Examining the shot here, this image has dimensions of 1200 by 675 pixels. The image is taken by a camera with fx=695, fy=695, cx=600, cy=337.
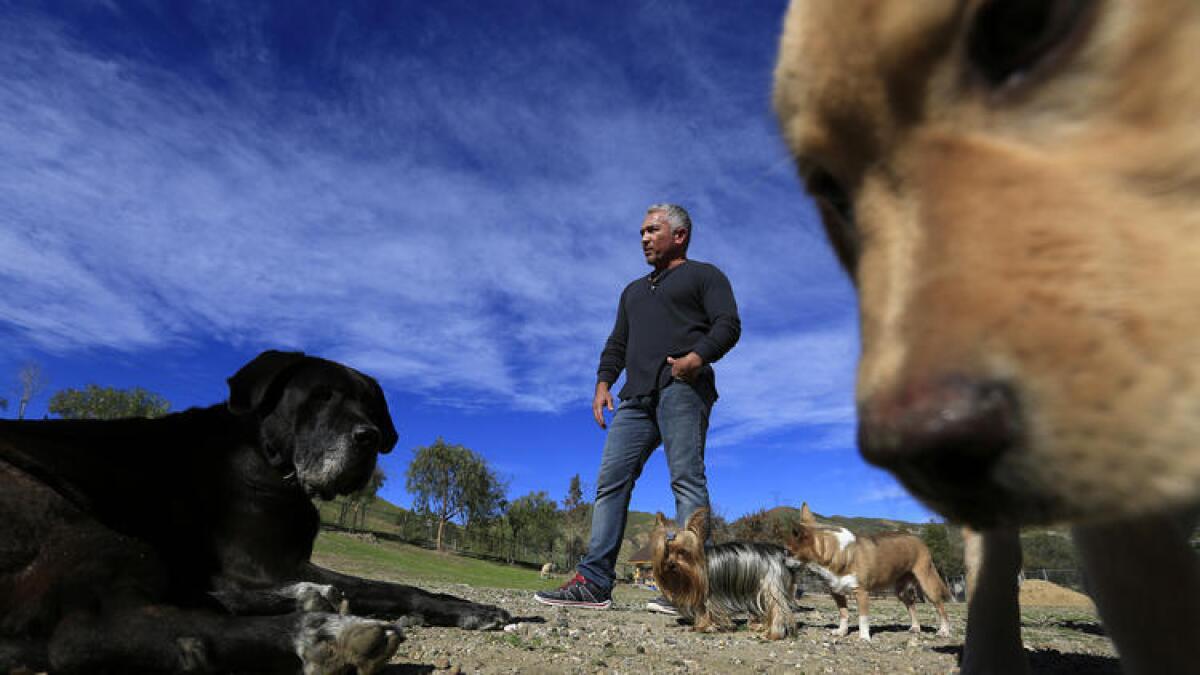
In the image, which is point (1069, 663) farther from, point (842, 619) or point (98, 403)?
point (98, 403)

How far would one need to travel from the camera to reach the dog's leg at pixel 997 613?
2.82 m

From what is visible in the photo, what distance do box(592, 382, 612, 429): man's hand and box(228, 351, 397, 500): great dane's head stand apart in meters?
2.89

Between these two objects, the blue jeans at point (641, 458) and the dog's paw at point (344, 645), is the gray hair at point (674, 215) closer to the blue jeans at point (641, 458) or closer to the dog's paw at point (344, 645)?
the blue jeans at point (641, 458)

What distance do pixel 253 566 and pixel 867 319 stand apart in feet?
15.6

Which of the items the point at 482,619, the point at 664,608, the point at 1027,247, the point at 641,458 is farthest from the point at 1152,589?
the point at 664,608

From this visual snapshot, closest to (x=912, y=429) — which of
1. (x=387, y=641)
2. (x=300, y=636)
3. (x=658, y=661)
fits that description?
(x=387, y=641)

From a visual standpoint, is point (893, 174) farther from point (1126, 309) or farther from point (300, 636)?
point (300, 636)

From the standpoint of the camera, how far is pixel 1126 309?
3.76 ft

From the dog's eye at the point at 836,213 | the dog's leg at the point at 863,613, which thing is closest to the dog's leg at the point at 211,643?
the dog's eye at the point at 836,213

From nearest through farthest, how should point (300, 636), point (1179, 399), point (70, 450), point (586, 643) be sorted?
point (1179, 399), point (300, 636), point (70, 450), point (586, 643)

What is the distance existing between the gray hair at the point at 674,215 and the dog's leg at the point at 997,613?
5637 mm

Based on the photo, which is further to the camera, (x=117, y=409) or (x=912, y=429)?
(x=117, y=409)

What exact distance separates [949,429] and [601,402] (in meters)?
7.22

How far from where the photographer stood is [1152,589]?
192 centimetres
